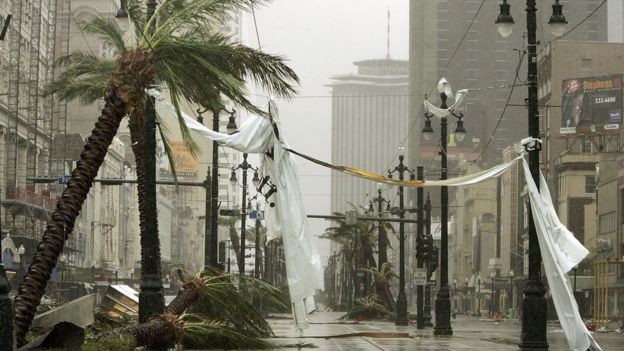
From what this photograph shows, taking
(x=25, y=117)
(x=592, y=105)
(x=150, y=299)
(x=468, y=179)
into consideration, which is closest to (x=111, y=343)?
(x=150, y=299)

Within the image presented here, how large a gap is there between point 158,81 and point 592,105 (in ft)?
304

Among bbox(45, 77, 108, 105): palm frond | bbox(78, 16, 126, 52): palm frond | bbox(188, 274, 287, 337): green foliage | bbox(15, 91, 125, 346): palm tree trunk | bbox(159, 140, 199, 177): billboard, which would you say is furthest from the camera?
bbox(159, 140, 199, 177): billboard

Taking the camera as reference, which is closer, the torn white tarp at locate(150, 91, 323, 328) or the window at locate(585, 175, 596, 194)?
the torn white tarp at locate(150, 91, 323, 328)

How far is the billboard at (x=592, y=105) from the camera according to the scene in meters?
113

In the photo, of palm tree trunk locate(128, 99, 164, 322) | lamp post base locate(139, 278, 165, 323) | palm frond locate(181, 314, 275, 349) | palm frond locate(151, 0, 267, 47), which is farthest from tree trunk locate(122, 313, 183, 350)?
palm frond locate(151, 0, 267, 47)

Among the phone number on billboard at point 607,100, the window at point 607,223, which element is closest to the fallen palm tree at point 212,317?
the window at point 607,223

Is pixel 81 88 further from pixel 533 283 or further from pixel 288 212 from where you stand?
pixel 533 283

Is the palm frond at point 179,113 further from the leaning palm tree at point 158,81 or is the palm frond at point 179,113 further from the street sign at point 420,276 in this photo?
the street sign at point 420,276

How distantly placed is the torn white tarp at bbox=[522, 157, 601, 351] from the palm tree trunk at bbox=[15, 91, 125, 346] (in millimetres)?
8566

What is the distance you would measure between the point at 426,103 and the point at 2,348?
35.6 meters

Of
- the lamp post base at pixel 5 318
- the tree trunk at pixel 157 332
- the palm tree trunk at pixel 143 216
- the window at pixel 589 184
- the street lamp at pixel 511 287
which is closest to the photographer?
the lamp post base at pixel 5 318

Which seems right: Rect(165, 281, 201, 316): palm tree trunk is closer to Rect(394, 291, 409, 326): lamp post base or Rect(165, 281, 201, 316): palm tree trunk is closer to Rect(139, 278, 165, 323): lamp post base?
Rect(139, 278, 165, 323): lamp post base

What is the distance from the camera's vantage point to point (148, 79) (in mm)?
23500

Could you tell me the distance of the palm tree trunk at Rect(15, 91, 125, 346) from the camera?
20.5 m
